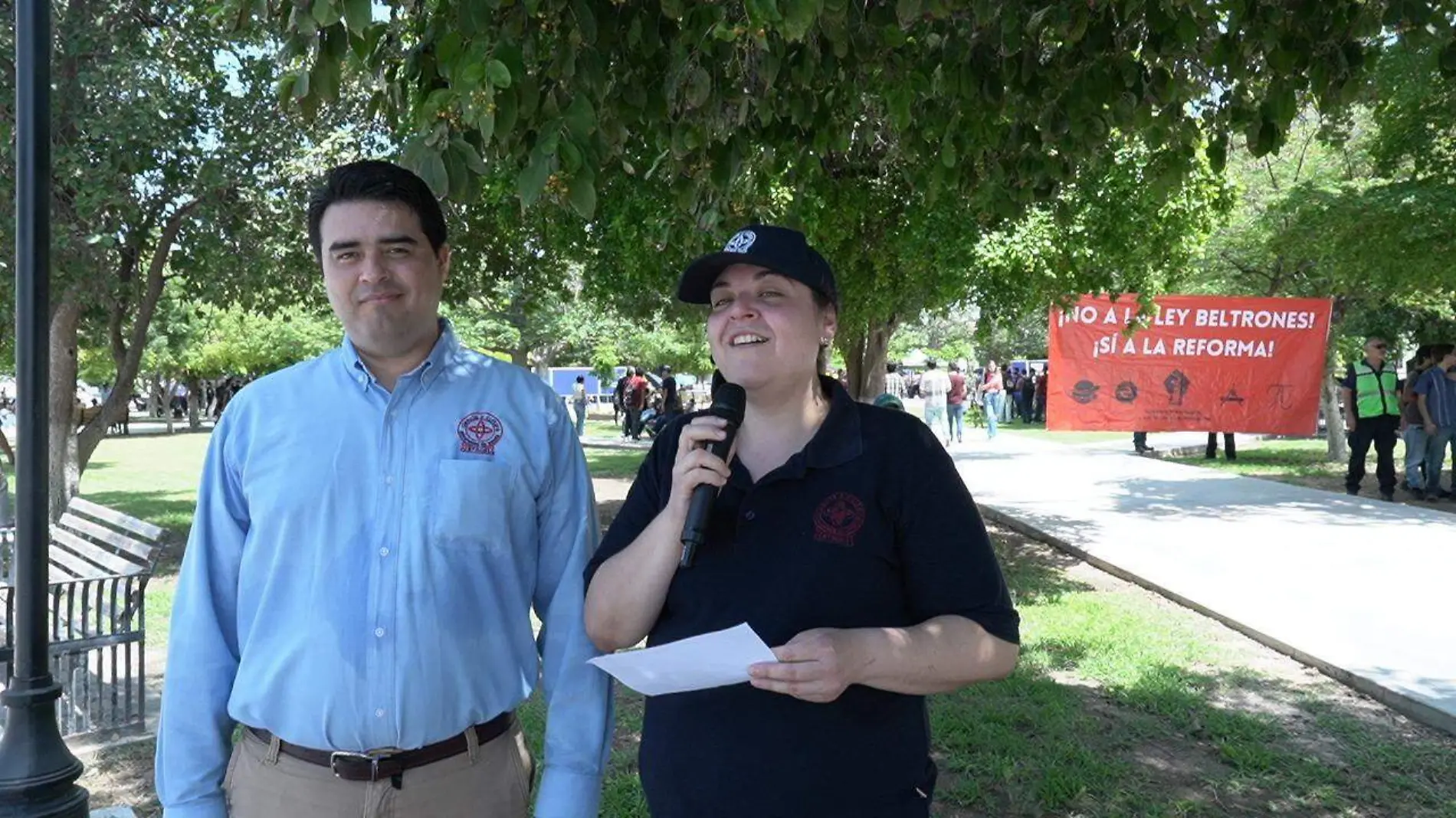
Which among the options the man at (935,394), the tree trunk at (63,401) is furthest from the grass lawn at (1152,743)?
the man at (935,394)

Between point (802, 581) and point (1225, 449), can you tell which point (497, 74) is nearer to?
point (802, 581)

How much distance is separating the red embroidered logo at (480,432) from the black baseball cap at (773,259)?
51 centimetres

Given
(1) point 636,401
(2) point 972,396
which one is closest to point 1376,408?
(1) point 636,401

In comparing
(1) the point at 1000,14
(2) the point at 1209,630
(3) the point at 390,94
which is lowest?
(2) the point at 1209,630

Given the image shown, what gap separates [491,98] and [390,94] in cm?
143

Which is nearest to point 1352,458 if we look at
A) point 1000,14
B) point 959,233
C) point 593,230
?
point 959,233

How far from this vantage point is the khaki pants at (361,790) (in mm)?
2164

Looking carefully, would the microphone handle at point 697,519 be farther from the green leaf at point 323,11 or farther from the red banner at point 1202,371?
the red banner at point 1202,371

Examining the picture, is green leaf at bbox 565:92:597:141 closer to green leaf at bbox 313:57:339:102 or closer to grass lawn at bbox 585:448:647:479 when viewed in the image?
green leaf at bbox 313:57:339:102

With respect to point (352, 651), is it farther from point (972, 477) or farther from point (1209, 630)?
point (972, 477)

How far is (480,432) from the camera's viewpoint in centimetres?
226

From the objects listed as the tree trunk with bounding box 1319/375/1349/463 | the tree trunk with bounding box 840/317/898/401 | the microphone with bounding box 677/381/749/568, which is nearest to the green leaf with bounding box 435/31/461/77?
the microphone with bounding box 677/381/749/568

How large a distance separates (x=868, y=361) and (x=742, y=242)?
31.2ft

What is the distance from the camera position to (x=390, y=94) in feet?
12.5
